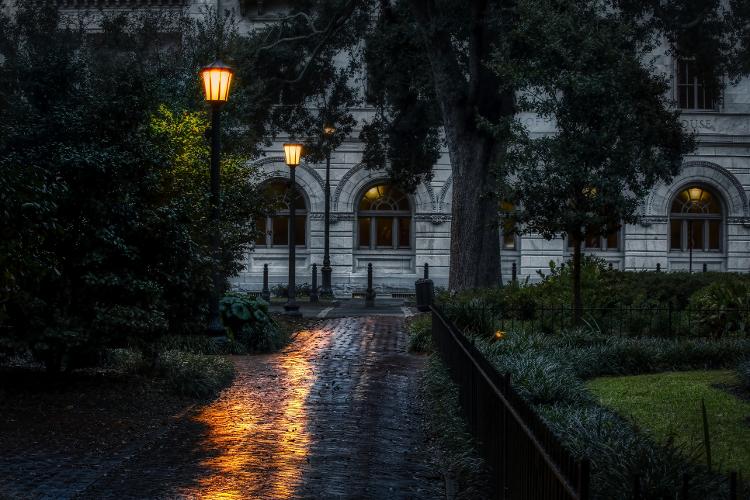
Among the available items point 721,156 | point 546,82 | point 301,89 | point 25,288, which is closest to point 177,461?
point 25,288

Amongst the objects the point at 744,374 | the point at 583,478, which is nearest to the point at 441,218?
the point at 744,374

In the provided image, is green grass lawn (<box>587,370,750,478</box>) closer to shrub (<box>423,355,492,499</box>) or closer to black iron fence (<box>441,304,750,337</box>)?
shrub (<box>423,355,492,499</box>)

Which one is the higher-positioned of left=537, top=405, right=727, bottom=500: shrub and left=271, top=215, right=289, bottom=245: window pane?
left=271, top=215, right=289, bottom=245: window pane

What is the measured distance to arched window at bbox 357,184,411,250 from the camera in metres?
37.9

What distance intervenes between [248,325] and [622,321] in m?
6.14

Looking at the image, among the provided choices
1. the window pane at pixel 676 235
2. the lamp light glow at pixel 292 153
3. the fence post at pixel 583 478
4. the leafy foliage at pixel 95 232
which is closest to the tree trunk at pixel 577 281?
the leafy foliage at pixel 95 232


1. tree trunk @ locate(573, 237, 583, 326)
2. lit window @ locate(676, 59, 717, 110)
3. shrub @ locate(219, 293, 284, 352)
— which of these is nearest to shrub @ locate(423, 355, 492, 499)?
shrub @ locate(219, 293, 284, 352)

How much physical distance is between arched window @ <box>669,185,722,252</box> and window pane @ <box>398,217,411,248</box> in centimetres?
920

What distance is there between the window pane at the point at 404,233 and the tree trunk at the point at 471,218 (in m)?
13.6

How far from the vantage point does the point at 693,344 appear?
1523cm

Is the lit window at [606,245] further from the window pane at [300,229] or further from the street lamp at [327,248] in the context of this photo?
the window pane at [300,229]

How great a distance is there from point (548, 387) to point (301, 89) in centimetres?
2061

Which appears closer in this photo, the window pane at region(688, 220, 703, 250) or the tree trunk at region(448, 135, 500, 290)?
the tree trunk at region(448, 135, 500, 290)

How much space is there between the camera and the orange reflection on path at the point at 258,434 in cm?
790
